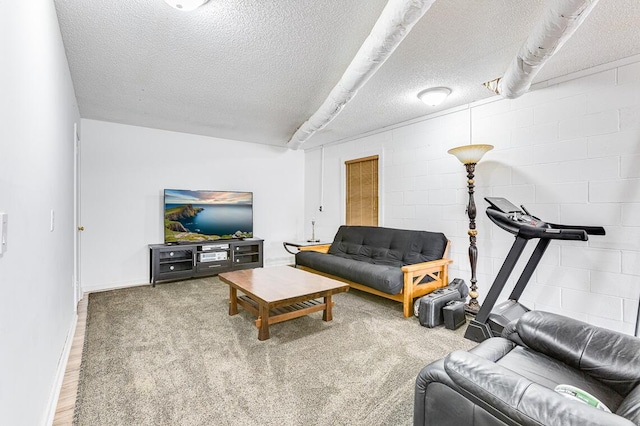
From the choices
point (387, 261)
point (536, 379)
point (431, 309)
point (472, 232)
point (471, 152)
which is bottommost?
point (431, 309)

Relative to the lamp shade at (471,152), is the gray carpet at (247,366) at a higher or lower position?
lower

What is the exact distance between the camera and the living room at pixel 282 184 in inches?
49.1

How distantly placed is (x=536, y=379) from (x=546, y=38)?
73.5 inches

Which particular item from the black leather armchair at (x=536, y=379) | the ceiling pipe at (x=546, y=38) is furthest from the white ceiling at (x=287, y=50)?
the black leather armchair at (x=536, y=379)

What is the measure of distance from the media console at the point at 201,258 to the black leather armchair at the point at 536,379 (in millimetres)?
3929

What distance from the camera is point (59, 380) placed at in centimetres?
189

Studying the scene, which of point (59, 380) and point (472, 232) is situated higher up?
point (472, 232)

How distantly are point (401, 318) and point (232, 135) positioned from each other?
12.7 feet

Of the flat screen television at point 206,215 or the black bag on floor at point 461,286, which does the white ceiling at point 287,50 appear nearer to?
the flat screen television at point 206,215

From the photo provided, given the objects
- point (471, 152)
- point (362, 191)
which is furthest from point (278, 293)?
point (362, 191)

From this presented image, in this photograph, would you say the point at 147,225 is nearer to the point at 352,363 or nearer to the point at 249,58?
the point at 249,58

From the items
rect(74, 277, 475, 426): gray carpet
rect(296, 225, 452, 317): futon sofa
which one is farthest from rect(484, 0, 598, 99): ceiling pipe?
rect(74, 277, 475, 426): gray carpet

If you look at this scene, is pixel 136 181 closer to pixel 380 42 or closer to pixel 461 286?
pixel 380 42

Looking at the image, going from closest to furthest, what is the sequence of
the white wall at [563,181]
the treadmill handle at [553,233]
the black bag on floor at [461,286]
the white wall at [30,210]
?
the white wall at [30,210] < the treadmill handle at [553,233] < the white wall at [563,181] < the black bag on floor at [461,286]
